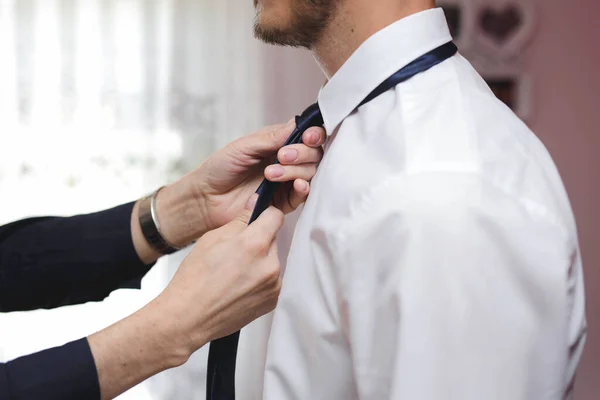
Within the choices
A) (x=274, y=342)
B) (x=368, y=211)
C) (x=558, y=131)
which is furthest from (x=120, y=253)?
(x=558, y=131)

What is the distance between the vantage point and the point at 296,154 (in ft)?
3.26

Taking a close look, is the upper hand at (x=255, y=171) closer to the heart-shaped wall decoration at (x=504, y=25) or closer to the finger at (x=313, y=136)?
the finger at (x=313, y=136)

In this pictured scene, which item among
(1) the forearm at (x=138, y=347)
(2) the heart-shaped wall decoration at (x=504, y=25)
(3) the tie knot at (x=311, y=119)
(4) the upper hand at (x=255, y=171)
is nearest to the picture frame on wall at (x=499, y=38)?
(2) the heart-shaped wall decoration at (x=504, y=25)

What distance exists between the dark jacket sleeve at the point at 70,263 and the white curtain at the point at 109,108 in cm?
132

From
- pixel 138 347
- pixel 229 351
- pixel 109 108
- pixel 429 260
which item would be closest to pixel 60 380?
pixel 138 347

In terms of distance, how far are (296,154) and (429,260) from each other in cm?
35

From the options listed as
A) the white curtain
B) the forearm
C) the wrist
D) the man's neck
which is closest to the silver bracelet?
the wrist

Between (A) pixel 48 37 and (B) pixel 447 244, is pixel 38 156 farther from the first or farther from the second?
(B) pixel 447 244

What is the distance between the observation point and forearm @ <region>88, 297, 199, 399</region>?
967mm

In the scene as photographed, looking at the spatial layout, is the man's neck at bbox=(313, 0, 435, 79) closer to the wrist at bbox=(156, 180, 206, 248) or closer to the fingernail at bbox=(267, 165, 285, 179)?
the fingernail at bbox=(267, 165, 285, 179)

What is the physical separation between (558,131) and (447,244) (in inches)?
99.8

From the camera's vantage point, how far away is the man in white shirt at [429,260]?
0.70m

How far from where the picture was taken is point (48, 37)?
109 inches

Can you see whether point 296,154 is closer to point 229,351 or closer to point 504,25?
point 229,351
